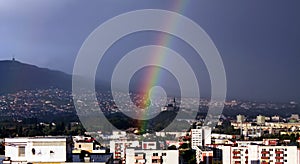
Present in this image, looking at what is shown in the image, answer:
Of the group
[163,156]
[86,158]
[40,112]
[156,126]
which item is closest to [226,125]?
[156,126]

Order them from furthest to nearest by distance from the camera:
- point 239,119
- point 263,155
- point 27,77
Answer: point 27,77 < point 239,119 < point 263,155

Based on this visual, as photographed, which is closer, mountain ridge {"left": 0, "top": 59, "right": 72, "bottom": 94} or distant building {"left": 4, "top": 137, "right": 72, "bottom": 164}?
distant building {"left": 4, "top": 137, "right": 72, "bottom": 164}

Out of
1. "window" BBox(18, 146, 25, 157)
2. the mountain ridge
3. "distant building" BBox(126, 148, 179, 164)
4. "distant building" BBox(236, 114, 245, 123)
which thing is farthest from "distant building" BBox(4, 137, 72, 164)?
the mountain ridge

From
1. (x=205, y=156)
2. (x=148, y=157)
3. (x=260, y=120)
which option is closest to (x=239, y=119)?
(x=260, y=120)

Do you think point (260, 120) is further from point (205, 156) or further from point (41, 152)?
point (41, 152)

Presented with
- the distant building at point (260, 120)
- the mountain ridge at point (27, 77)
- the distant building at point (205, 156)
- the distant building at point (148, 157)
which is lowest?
the distant building at point (205, 156)

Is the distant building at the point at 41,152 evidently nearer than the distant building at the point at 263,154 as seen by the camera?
Yes

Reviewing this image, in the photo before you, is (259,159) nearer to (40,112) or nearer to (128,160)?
(128,160)

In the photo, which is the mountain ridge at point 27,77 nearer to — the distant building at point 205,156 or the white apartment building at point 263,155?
the distant building at point 205,156

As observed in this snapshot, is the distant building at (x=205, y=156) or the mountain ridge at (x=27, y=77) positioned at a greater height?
the mountain ridge at (x=27, y=77)

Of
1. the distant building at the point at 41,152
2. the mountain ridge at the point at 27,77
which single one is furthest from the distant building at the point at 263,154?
the mountain ridge at the point at 27,77

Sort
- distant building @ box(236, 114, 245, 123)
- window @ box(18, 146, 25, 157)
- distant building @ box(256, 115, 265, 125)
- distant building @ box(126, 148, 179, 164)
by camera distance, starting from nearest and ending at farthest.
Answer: window @ box(18, 146, 25, 157) < distant building @ box(126, 148, 179, 164) < distant building @ box(236, 114, 245, 123) < distant building @ box(256, 115, 265, 125)

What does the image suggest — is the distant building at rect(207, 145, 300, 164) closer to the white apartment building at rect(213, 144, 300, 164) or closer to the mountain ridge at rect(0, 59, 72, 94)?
the white apartment building at rect(213, 144, 300, 164)
